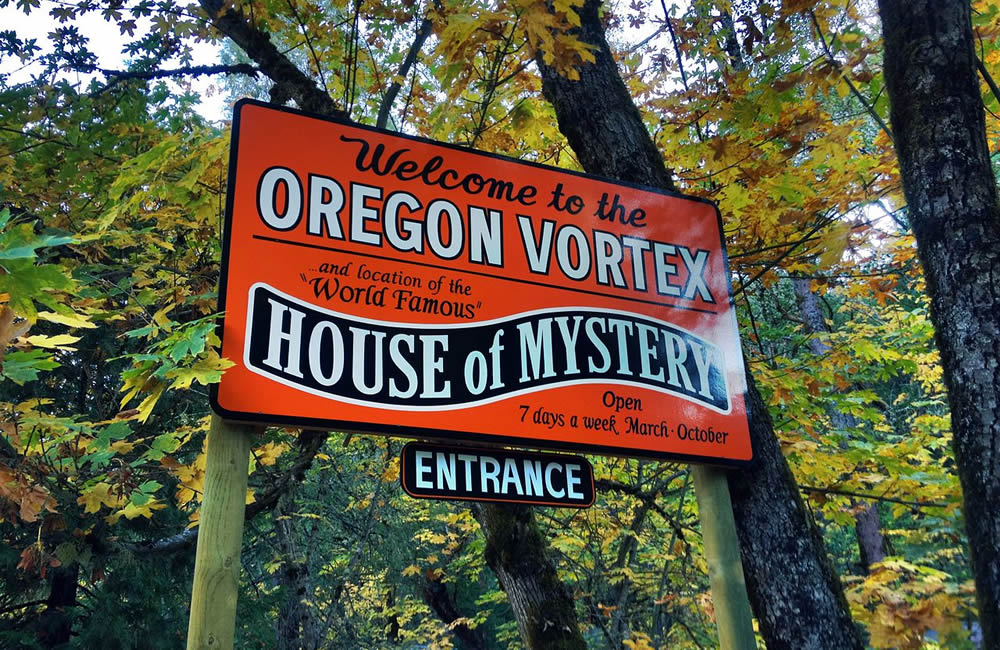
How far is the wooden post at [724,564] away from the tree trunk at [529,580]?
2.15 meters

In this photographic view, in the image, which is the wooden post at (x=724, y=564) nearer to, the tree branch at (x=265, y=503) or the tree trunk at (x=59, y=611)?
the tree branch at (x=265, y=503)

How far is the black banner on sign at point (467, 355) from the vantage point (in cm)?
246

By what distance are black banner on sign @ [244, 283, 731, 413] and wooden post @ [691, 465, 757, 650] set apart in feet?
1.17

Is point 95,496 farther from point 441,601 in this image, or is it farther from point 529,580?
point 441,601

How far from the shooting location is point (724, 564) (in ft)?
9.38

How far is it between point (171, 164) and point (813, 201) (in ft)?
14.3

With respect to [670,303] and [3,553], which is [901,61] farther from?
[3,553]

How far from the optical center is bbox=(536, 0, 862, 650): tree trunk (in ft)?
9.37

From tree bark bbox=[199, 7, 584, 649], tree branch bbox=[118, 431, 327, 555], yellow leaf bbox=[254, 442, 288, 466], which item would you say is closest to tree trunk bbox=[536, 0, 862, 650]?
tree bark bbox=[199, 7, 584, 649]

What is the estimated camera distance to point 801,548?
2.99m

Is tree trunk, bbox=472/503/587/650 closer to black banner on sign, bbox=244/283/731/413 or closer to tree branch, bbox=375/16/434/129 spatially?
black banner on sign, bbox=244/283/731/413

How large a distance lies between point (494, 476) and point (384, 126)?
3.14 meters

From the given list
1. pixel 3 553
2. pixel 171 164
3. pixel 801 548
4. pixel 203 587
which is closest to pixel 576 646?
pixel 801 548

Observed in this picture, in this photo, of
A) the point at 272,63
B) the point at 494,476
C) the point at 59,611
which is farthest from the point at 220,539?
the point at 59,611
